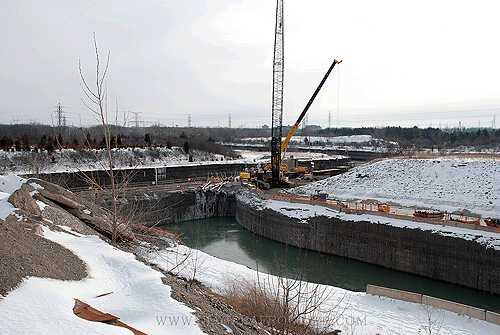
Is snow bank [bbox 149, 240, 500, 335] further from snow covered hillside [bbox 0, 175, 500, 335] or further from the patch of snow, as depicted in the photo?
the patch of snow

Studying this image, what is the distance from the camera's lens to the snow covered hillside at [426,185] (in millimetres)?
23375

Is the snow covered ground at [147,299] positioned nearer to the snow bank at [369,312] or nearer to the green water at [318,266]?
the snow bank at [369,312]

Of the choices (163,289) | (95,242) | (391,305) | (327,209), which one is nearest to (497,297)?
(391,305)

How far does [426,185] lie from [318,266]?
14.2 metres

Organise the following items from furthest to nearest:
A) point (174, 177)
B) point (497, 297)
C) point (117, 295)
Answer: point (174, 177) < point (497, 297) < point (117, 295)

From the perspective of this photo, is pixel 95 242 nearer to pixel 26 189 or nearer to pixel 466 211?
pixel 26 189

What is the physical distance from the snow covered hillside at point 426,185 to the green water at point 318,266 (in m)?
7.38

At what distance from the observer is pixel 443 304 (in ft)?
37.1

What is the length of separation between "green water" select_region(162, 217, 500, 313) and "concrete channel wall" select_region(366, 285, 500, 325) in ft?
7.83

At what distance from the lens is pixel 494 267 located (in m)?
16.2

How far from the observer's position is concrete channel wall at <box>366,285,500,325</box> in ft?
34.7

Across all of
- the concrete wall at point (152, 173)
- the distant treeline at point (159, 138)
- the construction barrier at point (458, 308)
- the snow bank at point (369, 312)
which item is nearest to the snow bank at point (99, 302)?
the snow bank at point (369, 312)

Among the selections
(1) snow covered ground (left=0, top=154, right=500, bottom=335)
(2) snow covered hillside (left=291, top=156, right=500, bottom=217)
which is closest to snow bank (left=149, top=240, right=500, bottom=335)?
(1) snow covered ground (left=0, top=154, right=500, bottom=335)

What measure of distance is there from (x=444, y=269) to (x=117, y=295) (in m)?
17.7
